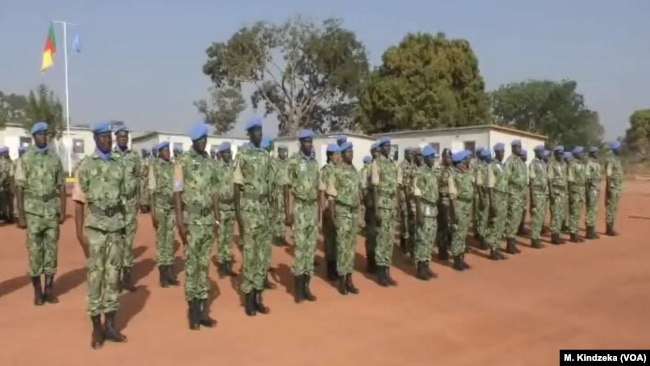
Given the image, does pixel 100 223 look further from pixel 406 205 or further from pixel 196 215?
pixel 406 205

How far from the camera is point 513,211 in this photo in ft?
36.1

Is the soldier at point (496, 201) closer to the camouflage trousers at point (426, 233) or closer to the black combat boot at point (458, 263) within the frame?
the black combat boot at point (458, 263)

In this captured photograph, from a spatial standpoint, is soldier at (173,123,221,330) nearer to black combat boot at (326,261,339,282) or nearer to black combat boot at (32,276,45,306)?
black combat boot at (32,276,45,306)

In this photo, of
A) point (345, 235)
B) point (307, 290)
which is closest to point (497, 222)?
point (345, 235)

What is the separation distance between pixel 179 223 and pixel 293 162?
187 cm

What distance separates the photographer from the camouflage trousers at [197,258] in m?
6.23

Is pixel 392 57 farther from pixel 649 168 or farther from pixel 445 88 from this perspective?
pixel 649 168

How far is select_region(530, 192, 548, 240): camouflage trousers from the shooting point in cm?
1150

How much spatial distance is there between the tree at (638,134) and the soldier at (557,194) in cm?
3852

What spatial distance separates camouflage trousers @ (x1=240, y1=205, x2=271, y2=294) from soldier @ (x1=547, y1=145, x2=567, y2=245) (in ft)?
23.1

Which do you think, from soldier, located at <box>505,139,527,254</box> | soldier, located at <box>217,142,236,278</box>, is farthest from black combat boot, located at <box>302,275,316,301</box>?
soldier, located at <box>505,139,527,254</box>

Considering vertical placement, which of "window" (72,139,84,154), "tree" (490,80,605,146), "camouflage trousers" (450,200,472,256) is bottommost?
"camouflage trousers" (450,200,472,256)

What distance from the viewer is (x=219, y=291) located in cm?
796

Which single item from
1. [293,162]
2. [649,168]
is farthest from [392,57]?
[293,162]
